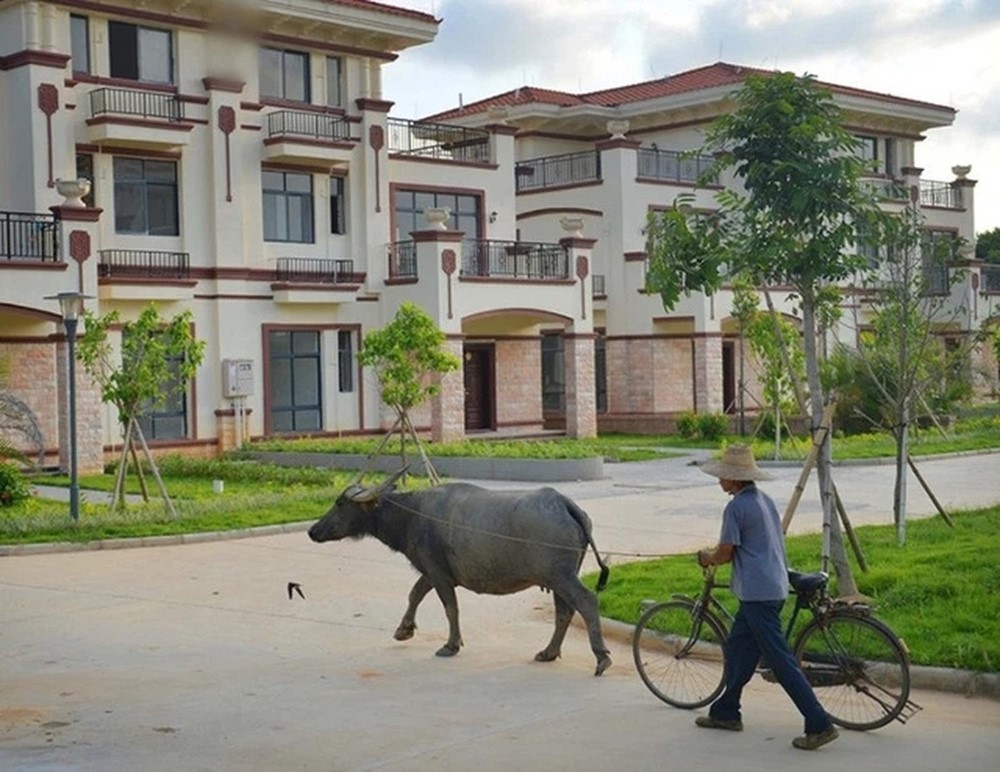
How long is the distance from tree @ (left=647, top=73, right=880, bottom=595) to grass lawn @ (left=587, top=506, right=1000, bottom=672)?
88 cm

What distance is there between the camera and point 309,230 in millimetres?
34094

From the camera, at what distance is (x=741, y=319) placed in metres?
35.2

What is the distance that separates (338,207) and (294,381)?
4264 mm

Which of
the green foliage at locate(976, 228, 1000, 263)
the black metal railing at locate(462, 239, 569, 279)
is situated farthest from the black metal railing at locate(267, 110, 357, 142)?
the green foliage at locate(976, 228, 1000, 263)

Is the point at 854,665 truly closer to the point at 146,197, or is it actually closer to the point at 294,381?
the point at 146,197

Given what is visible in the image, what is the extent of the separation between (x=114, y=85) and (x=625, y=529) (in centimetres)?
1691

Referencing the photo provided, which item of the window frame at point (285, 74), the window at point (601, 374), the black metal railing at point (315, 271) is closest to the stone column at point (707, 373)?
the window at point (601, 374)

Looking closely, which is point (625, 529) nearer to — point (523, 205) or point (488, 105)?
point (523, 205)

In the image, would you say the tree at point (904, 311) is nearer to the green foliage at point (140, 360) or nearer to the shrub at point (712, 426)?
the green foliage at point (140, 360)

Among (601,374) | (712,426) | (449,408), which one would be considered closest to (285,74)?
(449,408)

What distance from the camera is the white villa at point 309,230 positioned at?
29.2 meters

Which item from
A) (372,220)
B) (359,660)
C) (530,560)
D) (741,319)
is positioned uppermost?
(372,220)

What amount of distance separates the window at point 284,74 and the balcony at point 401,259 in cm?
402

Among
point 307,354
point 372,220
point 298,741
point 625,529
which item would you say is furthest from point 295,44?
point 298,741
